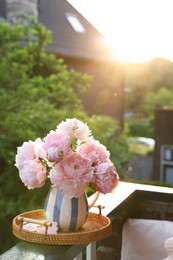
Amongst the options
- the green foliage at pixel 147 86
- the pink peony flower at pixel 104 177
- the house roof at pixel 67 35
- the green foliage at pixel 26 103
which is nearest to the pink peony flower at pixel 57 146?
the pink peony flower at pixel 104 177

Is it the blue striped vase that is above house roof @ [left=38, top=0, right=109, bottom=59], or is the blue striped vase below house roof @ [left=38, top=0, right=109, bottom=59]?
below

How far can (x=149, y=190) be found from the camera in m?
1.96

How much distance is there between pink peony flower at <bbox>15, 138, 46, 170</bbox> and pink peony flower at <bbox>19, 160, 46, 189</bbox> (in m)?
0.01

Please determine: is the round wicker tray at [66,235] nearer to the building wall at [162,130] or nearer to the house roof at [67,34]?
the house roof at [67,34]

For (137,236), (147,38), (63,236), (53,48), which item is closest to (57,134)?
(63,236)

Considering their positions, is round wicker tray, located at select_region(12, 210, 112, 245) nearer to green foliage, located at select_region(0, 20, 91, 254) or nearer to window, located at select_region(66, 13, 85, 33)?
green foliage, located at select_region(0, 20, 91, 254)

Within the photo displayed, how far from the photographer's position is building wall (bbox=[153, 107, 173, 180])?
30.2ft

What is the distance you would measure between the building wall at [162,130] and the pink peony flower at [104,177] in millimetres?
8009

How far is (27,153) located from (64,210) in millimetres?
181

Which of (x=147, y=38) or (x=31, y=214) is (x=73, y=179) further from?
(x=147, y=38)

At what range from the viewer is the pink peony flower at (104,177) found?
126cm

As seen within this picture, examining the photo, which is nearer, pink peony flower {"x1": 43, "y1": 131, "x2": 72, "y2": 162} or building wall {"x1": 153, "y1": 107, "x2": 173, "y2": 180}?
pink peony flower {"x1": 43, "y1": 131, "x2": 72, "y2": 162}

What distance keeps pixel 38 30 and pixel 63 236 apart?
13.6 feet

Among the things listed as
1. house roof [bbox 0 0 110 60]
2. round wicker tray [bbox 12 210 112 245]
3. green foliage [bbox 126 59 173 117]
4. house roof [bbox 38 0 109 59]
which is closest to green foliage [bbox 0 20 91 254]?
house roof [bbox 0 0 110 60]
